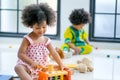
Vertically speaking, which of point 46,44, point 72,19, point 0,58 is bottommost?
point 0,58

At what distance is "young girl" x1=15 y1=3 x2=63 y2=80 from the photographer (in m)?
1.49

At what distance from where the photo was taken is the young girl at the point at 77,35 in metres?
2.30

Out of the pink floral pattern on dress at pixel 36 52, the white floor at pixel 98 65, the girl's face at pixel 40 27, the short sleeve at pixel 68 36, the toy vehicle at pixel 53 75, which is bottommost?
the white floor at pixel 98 65

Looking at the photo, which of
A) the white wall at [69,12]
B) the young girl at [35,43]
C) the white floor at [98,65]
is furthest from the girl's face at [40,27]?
the white wall at [69,12]

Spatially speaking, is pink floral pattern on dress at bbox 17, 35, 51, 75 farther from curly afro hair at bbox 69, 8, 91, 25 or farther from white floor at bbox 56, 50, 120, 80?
curly afro hair at bbox 69, 8, 91, 25

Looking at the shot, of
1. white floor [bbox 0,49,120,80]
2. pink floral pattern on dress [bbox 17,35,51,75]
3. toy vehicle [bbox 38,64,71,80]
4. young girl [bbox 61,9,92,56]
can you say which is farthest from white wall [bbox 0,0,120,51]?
toy vehicle [bbox 38,64,71,80]

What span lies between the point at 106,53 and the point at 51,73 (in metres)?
1.25

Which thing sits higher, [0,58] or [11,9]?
[11,9]

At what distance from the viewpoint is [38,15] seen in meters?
1.49

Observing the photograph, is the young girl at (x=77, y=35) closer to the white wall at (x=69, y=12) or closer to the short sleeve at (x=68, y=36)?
the short sleeve at (x=68, y=36)

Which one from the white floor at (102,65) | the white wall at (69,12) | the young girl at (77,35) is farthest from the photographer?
the white wall at (69,12)

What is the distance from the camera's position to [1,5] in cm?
299

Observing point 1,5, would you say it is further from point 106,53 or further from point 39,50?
→ point 39,50

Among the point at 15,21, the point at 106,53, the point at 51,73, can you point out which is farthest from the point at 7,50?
the point at 51,73
